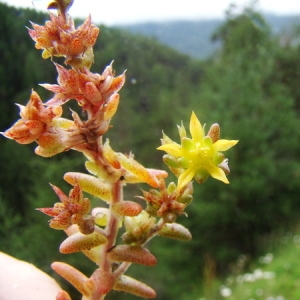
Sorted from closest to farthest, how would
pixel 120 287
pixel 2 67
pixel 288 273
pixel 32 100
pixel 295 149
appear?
pixel 32 100 < pixel 120 287 < pixel 2 67 < pixel 288 273 < pixel 295 149

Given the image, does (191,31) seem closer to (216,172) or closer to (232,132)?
(232,132)

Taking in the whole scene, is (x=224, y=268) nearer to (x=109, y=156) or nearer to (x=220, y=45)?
(x=220, y=45)

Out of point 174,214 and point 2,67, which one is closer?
point 174,214

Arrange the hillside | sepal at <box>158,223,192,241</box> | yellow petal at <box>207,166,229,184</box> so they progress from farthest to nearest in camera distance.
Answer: the hillside → sepal at <box>158,223,192,241</box> → yellow petal at <box>207,166,229,184</box>

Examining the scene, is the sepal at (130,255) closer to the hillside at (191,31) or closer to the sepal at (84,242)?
the sepal at (84,242)

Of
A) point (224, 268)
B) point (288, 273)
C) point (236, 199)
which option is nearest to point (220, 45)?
point (236, 199)

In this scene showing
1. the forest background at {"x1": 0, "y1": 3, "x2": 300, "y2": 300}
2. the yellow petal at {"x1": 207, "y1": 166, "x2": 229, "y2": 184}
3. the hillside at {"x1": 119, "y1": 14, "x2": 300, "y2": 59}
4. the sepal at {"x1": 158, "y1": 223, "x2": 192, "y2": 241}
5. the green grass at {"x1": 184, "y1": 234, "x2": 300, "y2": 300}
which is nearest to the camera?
the yellow petal at {"x1": 207, "y1": 166, "x2": 229, "y2": 184}

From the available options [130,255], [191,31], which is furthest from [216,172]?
Result: [191,31]

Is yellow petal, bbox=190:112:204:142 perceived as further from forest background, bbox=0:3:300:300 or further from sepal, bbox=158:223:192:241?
forest background, bbox=0:3:300:300

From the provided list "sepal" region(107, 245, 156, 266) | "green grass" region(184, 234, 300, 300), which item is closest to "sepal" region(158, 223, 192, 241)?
"sepal" region(107, 245, 156, 266)
